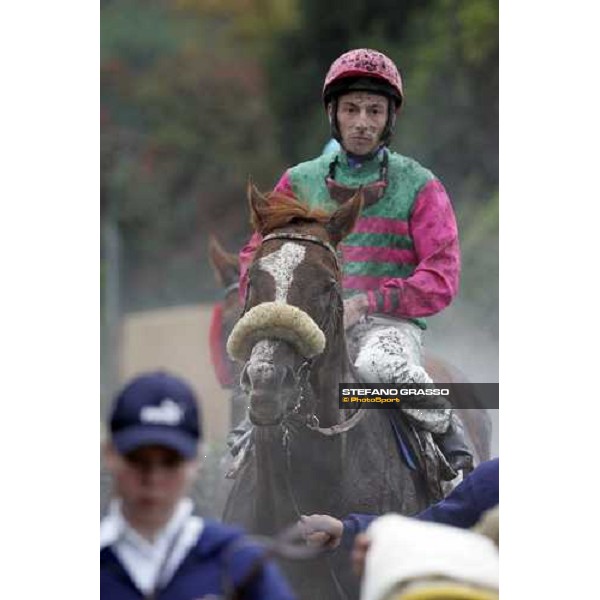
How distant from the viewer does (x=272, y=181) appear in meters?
4.30

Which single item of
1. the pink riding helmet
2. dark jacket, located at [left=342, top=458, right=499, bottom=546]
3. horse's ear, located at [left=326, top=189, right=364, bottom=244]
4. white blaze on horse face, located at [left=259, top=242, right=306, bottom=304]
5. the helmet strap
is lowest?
dark jacket, located at [left=342, top=458, right=499, bottom=546]

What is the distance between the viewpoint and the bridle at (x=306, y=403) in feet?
13.8

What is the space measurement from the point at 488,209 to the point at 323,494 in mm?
1106

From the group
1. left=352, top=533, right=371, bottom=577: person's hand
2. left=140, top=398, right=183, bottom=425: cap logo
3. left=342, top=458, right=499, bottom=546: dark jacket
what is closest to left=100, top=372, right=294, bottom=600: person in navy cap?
left=140, top=398, right=183, bottom=425: cap logo

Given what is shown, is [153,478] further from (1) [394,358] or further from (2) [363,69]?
(2) [363,69]

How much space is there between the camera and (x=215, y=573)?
2.12 metres

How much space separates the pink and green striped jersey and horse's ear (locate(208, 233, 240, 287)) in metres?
0.03

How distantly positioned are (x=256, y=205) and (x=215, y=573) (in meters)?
2.28

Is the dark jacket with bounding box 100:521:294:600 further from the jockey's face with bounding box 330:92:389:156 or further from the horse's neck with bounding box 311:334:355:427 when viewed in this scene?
the jockey's face with bounding box 330:92:389:156

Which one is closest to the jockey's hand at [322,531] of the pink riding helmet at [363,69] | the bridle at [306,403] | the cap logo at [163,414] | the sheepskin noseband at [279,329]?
the bridle at [306,403]

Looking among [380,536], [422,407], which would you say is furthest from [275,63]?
[380,536]

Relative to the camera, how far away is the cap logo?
82.4 inches

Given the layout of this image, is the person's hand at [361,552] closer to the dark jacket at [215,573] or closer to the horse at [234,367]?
the dark jacket at [215,573]
